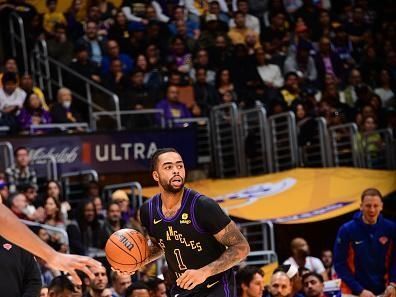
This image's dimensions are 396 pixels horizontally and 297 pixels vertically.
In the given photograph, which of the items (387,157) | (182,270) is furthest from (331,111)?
(182,270)

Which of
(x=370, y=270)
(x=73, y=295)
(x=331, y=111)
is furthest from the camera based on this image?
(x=331, y=111)

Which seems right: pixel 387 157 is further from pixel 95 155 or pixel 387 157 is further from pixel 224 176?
pixel 95 155

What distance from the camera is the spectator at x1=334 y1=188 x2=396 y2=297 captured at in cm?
1171

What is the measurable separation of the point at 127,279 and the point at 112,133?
5817 mm

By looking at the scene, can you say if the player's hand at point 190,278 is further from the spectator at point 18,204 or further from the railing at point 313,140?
the railing at point 313,140

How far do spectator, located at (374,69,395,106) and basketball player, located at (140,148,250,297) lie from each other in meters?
13.3

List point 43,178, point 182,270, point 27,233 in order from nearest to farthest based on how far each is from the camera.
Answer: point 27,233
point 182,270
point 43,178

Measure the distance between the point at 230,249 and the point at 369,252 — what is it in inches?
139

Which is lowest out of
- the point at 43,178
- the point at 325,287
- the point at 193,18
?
the point at 325,287

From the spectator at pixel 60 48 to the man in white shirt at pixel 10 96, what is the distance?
243cm

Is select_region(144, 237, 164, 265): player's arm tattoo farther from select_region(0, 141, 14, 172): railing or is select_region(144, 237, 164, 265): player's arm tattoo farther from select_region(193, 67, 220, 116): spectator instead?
select_region(193, 67, 220, 116): spectator

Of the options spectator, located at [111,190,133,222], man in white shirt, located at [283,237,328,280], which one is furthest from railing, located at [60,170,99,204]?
man in white shirt, located at [283,237,328,280]

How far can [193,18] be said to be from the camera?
2227cm

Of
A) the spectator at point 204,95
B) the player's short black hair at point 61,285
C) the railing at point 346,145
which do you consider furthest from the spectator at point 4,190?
the railing at point 346,145
